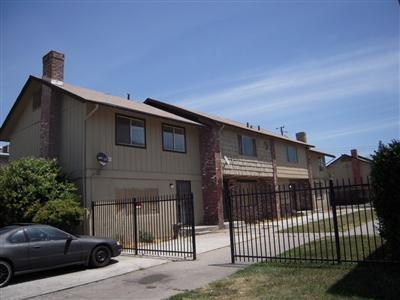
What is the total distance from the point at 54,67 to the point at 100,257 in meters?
9.85

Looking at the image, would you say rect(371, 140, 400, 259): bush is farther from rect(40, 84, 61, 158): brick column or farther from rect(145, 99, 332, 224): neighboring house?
rect(40, 84, 61, 158): brick column

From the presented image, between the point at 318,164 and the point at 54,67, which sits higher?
the point at 54,67

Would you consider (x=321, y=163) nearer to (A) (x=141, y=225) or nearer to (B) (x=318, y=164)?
(B) (x=318, y=164)

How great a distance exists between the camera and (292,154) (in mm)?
30812

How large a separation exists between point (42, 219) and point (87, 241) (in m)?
3.24

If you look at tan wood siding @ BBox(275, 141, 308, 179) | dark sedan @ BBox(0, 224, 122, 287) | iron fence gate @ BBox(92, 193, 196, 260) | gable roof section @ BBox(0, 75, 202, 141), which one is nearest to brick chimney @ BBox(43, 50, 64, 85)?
gable roof section @ BBox(0, 75, 202, 141)

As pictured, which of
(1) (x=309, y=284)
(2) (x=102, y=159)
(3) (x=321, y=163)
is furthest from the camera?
(3) (x=321, y=163)

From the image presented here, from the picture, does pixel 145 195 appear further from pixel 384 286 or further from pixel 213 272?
pixel 384 286

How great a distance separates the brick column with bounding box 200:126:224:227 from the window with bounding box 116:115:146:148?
4.17m

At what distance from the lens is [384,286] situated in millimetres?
6895

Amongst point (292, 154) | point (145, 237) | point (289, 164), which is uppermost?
point (292, 154)

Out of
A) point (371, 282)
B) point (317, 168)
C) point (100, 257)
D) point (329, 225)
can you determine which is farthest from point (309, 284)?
point (317, 168)

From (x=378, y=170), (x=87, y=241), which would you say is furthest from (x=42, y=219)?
(x=378, y=170)

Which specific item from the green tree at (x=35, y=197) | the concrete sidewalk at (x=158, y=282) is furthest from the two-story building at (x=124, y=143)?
the concrete sidewalk at (x=158, y=282)
